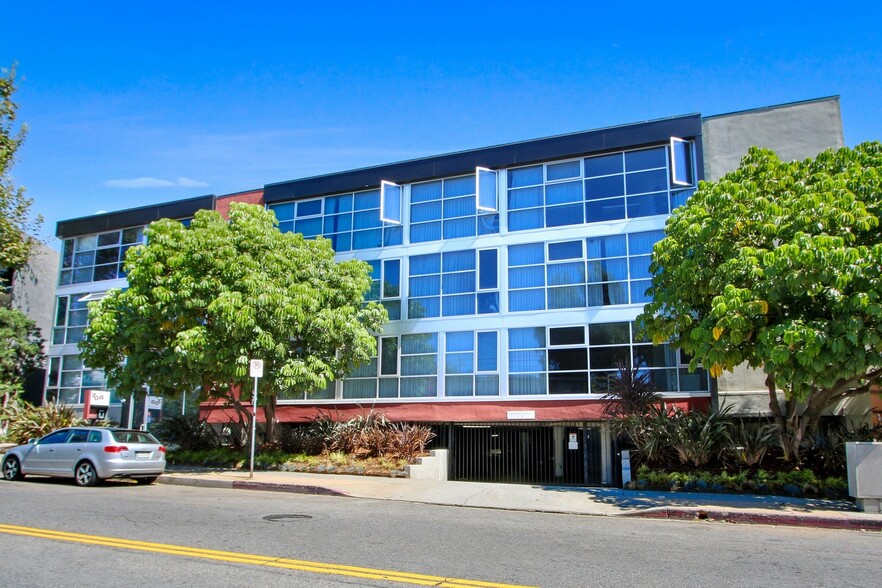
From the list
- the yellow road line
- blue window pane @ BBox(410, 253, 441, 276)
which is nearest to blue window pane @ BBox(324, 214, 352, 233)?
blue window pane @ BBox(410, 253, 441, 276)

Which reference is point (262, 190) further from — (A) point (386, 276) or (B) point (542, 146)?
(B) point (542, 146)

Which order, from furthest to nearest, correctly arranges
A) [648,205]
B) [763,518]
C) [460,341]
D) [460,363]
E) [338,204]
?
[338,204]
[460,341]
[460,363]
[648,205]
[763,518]

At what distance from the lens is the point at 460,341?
22.2 m

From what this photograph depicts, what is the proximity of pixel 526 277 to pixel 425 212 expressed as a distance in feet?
13.8

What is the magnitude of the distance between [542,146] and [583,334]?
5.94 metres

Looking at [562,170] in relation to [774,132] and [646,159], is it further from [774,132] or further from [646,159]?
[774,132]

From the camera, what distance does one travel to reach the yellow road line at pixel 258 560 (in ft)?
22.3

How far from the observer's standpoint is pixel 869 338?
40.7ft

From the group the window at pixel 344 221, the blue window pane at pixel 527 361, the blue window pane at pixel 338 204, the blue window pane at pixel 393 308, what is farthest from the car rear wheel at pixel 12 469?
the blue window pane at pixel 527 361

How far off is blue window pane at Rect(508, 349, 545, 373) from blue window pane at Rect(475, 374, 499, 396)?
0.62 metres

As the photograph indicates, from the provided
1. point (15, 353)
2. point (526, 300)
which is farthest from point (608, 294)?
point (15, 353)

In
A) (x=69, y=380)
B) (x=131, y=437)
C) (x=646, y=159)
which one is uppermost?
(x=646, y=159)

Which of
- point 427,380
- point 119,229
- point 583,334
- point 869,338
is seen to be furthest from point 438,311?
point 119,229

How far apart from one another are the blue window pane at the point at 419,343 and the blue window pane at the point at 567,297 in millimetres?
3798
